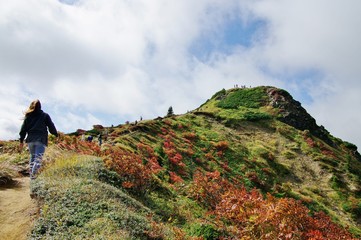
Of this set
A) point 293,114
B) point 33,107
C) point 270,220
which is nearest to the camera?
point 270,220

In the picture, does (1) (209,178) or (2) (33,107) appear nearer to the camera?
(2) (33,107)

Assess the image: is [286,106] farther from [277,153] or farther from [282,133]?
[277,153]

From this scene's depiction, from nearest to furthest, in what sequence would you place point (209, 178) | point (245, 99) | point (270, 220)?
point (270, 220), point (209, 178), point (245, 99)

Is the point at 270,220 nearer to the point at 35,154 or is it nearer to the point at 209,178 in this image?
the point at 35,154

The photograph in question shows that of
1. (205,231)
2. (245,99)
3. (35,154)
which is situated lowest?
(205,231)

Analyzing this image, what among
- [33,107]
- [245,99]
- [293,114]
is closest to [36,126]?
[33,107]

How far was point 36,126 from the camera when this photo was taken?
40.0ft

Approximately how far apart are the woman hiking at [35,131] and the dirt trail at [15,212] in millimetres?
934

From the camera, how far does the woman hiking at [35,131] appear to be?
12.2 metres

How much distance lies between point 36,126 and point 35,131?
19 cm

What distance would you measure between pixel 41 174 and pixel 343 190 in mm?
38023

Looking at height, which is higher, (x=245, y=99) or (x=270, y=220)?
(x=245, y=99)

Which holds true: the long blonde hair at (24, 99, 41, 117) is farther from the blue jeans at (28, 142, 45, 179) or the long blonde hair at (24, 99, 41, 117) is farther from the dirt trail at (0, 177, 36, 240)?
the dirt trail at (0, 177, 36, 240)

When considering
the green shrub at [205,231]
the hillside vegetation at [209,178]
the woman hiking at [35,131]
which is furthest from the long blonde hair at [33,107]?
the green shrub at [205,231]
